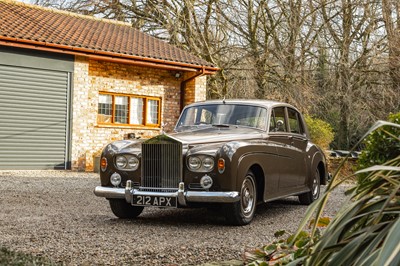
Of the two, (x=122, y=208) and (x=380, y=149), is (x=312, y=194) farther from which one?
(x=380, y=149)

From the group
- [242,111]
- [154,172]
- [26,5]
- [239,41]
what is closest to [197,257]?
[154,172]

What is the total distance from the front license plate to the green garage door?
328 inches

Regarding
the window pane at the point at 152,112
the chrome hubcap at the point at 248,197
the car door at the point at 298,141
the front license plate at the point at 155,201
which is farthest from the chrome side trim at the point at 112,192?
the window pane at the point at 152,112

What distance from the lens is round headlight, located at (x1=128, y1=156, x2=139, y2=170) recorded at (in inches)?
250

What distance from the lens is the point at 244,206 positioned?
6.32m

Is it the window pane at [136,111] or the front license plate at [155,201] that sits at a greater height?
the window pane at [136,111]

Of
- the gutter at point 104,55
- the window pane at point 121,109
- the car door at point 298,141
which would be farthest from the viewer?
the window pane at point 121,109

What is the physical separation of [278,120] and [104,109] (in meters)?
8.70

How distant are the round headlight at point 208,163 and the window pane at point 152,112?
10.2 m

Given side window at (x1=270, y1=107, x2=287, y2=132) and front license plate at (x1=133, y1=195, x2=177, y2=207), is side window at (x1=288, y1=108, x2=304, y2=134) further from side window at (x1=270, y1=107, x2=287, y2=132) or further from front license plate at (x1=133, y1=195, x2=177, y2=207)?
front license plate at (x1=133, y1=195, x2=177, y2=207)

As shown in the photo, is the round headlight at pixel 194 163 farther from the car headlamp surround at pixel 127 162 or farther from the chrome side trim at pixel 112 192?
the chrome side trim at pixel 112 192

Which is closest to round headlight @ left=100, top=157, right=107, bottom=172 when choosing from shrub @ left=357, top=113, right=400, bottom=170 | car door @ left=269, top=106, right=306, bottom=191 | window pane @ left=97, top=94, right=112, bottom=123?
car door @ left=269, top=106, right=306, bottom=191

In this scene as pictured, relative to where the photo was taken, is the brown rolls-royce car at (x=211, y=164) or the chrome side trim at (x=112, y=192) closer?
the brown rolls-royce car at (x=211, y=164)

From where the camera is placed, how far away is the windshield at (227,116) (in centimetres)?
722
